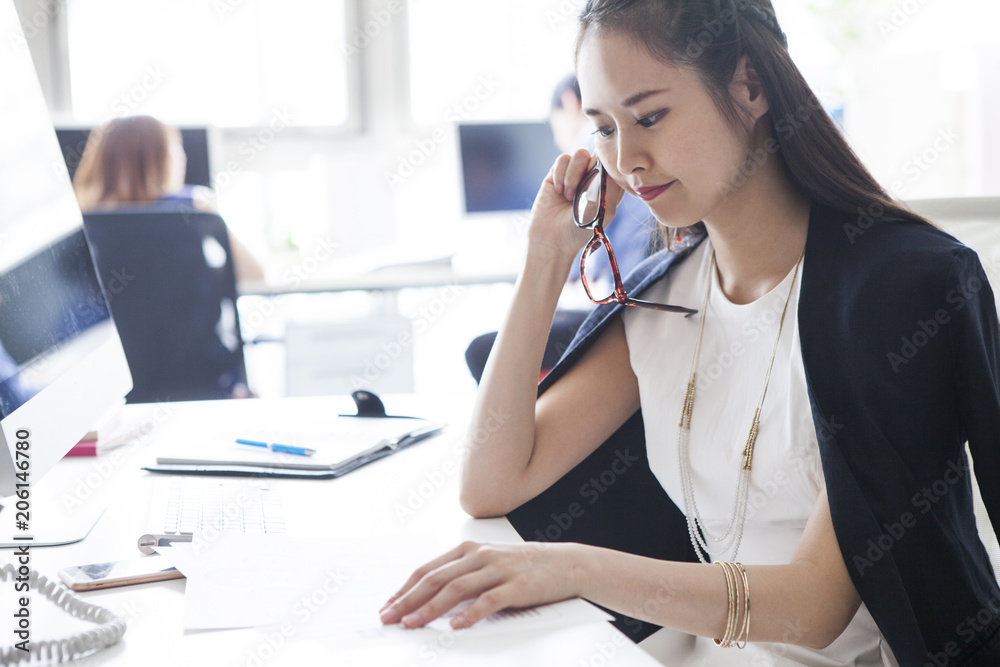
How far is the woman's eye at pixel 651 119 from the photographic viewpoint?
3.25 feet

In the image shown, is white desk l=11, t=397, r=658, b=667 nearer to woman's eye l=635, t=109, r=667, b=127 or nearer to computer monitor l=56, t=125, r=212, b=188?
woman's eye l=635, t=109, r=667, b=127

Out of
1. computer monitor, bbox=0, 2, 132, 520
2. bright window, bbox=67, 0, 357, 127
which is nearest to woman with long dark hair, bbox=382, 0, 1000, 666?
computer monitor, bbox=0, 2, 132, 520

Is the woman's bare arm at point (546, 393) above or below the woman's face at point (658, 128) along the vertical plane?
below

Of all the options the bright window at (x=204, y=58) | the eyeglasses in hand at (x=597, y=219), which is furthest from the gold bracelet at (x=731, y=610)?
the bright window at (x=204, y=58)

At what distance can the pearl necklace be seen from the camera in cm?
101

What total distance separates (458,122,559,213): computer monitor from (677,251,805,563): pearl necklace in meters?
2.72

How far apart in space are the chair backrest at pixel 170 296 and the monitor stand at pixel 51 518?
1.56m

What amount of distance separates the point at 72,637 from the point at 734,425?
72cm

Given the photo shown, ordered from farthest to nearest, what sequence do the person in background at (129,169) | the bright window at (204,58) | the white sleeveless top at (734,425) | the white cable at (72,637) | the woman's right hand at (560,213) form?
the bright window at (204,58) < the person in background at (129,169) < the woman's right hand at (560,213) < the white sleeveless top at (734,425) < the white cable at (72,637)

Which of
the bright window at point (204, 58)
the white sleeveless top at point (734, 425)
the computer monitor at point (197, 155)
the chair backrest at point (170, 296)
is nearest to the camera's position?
the white sleeveless top at point (734, 425)

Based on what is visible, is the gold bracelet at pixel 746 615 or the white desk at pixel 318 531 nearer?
the white desk at pixel 318 531

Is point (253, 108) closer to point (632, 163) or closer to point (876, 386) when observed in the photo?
point (632, 163)

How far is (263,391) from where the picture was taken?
13.8 feet

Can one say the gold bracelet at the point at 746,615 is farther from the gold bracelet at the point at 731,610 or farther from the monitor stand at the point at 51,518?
the monitor stand at the point at 51,518
